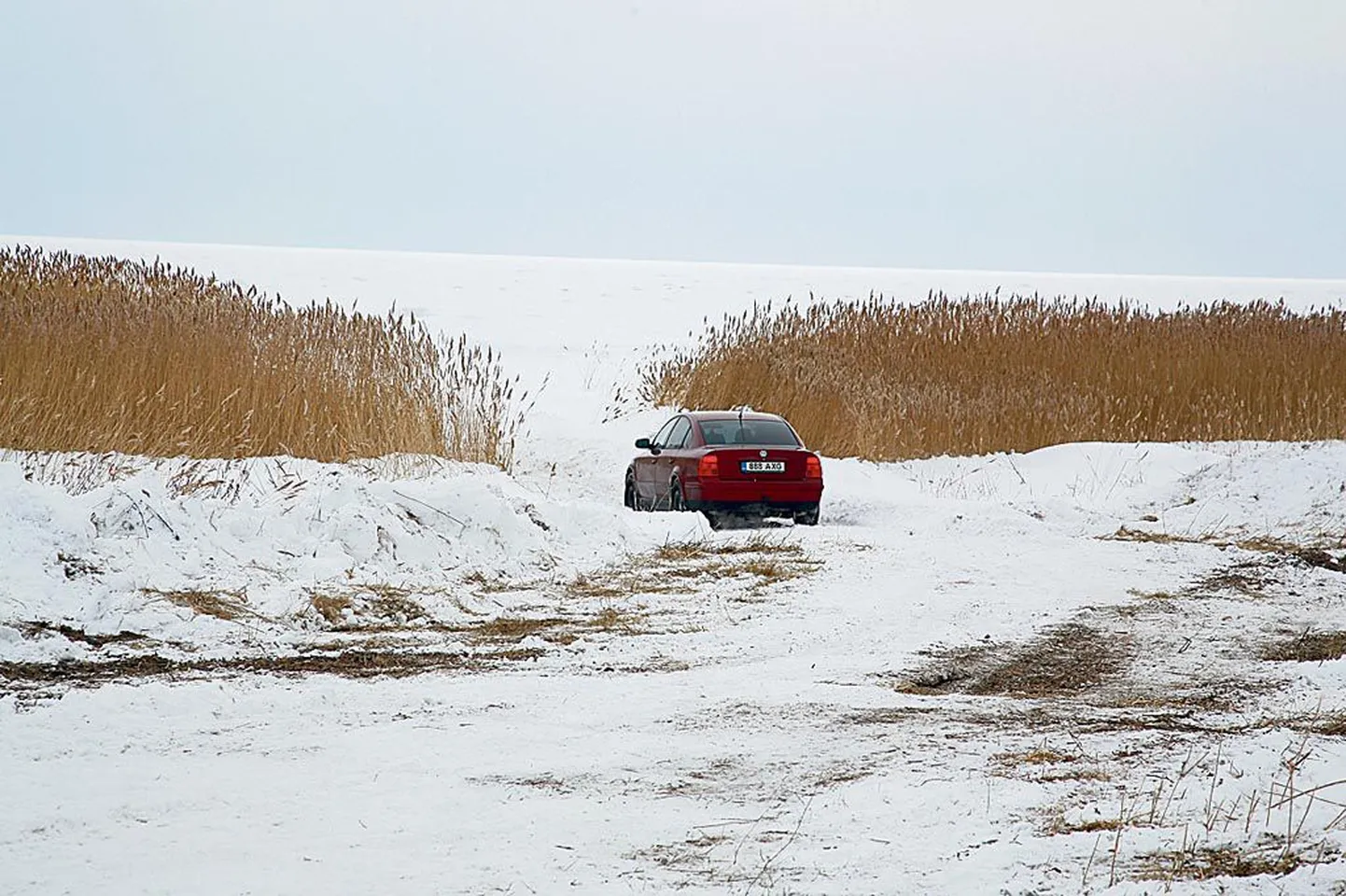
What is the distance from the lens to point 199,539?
31.6 feet

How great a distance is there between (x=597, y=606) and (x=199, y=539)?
2833 mm

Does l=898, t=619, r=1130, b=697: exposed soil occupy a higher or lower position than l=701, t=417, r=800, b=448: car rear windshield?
lower

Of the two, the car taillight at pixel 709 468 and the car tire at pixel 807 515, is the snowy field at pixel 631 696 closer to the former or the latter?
the car tire at pixel 807 515

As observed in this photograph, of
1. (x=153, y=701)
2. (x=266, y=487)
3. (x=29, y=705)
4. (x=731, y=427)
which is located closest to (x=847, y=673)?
(x=153, y=701)

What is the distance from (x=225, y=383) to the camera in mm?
16672

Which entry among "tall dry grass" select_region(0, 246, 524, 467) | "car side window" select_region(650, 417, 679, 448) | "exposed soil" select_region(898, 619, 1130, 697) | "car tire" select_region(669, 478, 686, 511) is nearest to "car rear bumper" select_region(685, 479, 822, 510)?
"car tire" select_region(669, 478, 686, 511)

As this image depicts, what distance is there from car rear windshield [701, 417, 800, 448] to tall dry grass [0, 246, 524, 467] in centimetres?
352

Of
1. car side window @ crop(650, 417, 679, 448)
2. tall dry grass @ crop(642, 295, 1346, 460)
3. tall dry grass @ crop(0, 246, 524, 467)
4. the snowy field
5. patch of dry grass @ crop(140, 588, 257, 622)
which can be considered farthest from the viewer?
tall dry grass @ crop(642, 295, 1346, 460)

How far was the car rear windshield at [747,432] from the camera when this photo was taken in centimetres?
1648

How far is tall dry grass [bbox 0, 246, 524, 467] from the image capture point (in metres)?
14.2

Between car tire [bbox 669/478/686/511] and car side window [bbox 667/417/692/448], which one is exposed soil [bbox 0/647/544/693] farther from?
car side window [bbox 667/417/692/448]

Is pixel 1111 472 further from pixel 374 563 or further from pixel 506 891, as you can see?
pixel 506 891

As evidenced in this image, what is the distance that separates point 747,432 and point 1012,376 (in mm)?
9553

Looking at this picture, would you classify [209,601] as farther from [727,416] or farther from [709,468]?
[727,416]
